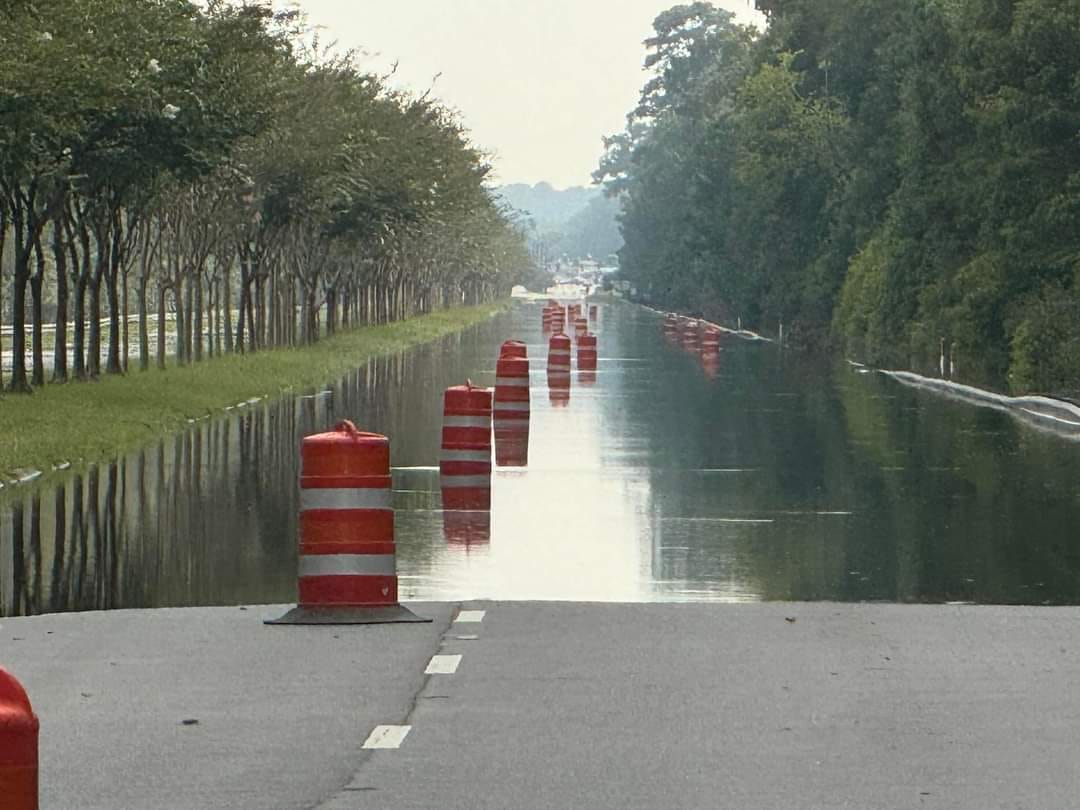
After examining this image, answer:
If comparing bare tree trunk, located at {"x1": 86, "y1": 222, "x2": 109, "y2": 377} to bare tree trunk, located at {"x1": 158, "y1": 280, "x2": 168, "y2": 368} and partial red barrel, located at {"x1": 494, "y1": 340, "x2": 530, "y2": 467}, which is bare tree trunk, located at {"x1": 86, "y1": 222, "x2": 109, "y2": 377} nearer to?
bare tree trunk, located at {"x1": 158, "y1": 280, "x2": 168, "y2": 368}

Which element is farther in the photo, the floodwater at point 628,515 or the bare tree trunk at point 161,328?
the bare tree trunk at point 161,328

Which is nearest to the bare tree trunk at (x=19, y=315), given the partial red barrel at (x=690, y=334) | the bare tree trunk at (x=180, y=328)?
the bare tree trunk at (x=180, y=328)

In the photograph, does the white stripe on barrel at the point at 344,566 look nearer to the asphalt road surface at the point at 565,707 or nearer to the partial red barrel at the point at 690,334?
the asphalt road surface at the point at 565,707

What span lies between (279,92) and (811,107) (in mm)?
45837

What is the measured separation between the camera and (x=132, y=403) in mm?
38125

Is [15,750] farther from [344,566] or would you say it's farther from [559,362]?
[559,362]

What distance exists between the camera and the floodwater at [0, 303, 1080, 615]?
17.3 meters

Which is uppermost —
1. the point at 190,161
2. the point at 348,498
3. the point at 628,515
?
the point at 190,161

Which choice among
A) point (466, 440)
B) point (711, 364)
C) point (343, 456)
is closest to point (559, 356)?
point (711, 364)

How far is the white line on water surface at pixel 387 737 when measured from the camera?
10578mm

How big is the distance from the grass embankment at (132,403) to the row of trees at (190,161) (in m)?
1.43

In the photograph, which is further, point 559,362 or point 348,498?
point 559,362

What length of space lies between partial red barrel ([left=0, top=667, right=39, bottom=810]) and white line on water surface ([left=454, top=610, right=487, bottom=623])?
8.38m

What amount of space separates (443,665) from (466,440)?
13674 millimetres
